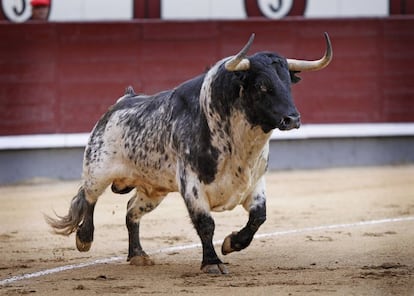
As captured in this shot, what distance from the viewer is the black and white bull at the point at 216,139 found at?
5.31 meters

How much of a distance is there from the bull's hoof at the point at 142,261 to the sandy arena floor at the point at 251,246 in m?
0.03

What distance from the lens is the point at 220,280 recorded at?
516 centimetres

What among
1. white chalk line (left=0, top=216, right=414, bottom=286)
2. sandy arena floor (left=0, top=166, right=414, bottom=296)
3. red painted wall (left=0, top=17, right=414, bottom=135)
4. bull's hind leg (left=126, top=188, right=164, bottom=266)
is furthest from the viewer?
red painted wall (left=0, top=17, right=414, bottom=135)

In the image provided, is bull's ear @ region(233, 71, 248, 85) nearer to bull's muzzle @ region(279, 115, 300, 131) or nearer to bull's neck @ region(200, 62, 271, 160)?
bull's neck @ region(200, 62, 271, 160)

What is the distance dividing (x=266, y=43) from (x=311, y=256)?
16.1 ft

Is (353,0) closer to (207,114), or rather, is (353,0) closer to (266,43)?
(266,43)

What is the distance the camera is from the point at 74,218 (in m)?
6.20

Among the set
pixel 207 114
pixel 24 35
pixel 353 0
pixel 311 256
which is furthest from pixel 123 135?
pixel 353 0

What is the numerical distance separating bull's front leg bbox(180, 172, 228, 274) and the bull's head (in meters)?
0.39

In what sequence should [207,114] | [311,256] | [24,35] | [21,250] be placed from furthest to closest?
[24,35], [21,250], [311,256], [207,114]

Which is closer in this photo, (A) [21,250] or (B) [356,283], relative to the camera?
(B) [356,283]

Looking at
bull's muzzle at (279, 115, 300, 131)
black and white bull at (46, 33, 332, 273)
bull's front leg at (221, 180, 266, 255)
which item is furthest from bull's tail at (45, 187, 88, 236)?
bull's muzzle at (279, 115, 300, 131)

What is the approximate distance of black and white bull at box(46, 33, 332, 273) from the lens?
5.31 meters

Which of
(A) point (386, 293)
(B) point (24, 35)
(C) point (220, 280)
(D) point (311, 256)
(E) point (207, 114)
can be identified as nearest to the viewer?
(A) point (386, 293)
